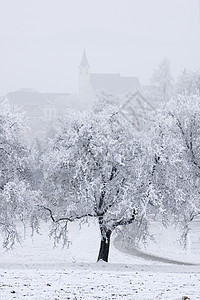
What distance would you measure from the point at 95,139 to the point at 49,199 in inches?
156

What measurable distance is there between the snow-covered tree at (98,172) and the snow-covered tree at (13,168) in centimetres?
99

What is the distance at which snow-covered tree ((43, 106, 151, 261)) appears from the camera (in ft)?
68.3

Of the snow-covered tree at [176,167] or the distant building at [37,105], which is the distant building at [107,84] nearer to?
the distant building at [37,105]

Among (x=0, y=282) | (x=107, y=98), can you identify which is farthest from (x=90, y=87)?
(x=0, y=282)

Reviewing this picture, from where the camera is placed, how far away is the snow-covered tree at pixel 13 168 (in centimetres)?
2139

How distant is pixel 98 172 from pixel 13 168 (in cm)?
398

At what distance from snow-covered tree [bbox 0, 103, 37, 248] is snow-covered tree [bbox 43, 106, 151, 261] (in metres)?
0.99

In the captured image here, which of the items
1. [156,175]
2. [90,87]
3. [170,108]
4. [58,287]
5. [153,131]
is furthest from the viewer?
[90,87]

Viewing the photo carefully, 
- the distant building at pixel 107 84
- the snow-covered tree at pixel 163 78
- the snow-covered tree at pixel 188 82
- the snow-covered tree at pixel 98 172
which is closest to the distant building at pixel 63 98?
the distant building at pixel 107 84

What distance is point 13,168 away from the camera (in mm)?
22172

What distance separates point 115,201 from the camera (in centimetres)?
2164

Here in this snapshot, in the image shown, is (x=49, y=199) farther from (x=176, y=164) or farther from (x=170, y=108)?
(x=170, y=108)

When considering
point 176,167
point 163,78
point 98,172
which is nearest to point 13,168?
point 98,172

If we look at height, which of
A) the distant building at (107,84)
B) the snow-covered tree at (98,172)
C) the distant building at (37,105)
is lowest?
the snow-covered tree at (98,172)
